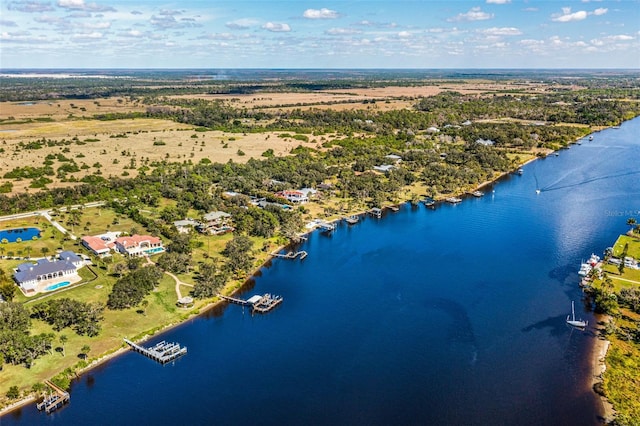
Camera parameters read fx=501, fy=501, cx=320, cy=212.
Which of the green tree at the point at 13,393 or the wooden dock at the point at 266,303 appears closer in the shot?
the green tree at the point at 13,393

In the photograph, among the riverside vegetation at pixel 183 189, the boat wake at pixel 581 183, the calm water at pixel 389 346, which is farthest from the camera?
the boat wake at pixel 581 183

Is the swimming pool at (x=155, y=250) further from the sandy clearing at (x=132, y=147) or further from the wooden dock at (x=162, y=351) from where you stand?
the sandy clearing at (x=132, y=147)

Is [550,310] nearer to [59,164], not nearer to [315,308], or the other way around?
[315,308]

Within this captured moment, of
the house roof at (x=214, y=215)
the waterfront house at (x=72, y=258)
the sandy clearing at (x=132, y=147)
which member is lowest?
the waterfront house at (x=72, y=258)

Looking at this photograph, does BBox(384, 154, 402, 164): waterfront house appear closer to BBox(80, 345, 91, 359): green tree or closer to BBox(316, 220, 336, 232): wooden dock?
BBox(316, 220, 336, 232): wooden dock

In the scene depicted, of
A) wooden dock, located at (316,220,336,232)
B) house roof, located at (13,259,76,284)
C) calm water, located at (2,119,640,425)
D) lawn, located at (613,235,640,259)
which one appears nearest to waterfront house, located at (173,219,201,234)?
calm water, located at (2,119,640,425)

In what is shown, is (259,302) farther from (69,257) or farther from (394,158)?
(394,158)

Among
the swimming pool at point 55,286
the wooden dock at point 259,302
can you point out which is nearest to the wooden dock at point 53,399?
the swimming pool at point 55,286
